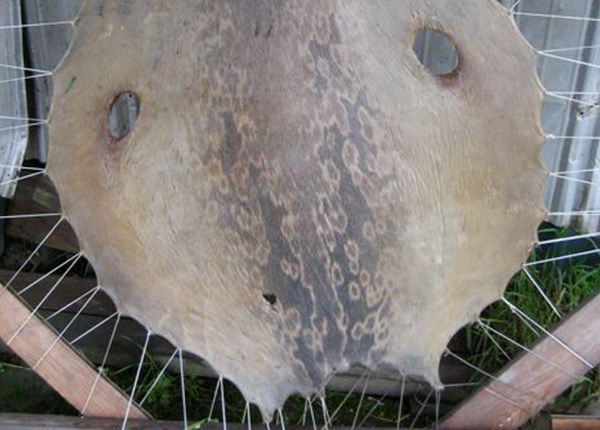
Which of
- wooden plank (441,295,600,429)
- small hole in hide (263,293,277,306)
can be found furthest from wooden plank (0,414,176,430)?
wooden plank (441,295,600,429)

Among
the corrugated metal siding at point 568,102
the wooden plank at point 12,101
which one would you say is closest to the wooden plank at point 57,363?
the wooden plank at point 12,101

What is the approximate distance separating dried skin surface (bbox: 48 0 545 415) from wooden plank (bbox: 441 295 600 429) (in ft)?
0.92

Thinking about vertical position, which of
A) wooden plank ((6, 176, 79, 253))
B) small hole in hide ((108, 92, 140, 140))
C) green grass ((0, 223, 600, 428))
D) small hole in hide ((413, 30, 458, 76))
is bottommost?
green grass ((0, 223, 600, 428))

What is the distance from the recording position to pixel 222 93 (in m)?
1.33

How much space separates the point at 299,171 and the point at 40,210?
3.71ft

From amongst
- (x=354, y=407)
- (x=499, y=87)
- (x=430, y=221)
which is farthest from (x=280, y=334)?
(x=354, y=407)

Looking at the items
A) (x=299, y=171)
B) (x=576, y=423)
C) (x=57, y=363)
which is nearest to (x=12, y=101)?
(x=57, y=363)

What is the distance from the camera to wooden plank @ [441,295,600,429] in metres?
1.61

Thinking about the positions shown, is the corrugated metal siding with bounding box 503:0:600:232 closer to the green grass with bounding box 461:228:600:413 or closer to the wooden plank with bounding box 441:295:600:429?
the green grass with bounding box 461:228:600:413

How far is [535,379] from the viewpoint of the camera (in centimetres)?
167

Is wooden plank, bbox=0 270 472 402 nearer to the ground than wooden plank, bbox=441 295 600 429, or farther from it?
nearer to the ground

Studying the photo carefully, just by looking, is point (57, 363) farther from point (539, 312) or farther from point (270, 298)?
point (539, 312)

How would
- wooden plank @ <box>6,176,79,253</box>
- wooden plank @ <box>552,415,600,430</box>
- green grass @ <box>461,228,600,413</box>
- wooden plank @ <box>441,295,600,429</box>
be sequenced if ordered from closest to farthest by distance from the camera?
wooden plank @ <box>441,295,600,429</box> < wooden plank @ <box>552,415,600,430</box> < green grass @ <box>461,228,600,413</box> < wooden plank @ <box>6,176,79,253</box>

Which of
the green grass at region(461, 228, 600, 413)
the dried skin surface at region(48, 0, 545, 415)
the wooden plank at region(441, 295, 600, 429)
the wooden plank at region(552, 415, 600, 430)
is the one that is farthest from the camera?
the green grass at region(461, 228, 600, 413)
